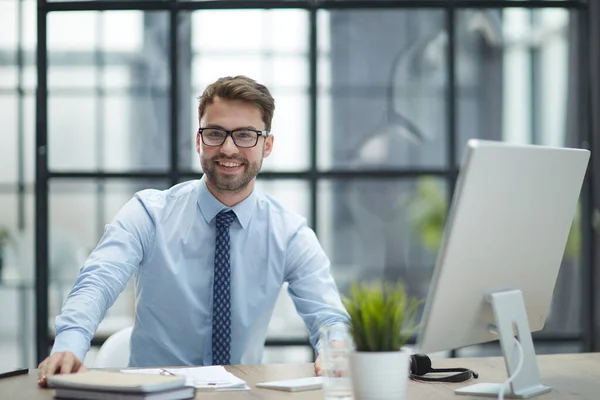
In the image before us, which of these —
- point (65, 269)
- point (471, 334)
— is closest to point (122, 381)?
point (471, 334)

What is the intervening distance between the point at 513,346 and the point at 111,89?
275 centimetres

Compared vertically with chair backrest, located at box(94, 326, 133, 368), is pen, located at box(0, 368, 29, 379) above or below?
above

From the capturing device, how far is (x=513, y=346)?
1836 mm

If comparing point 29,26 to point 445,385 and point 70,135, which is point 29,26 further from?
point 445,385

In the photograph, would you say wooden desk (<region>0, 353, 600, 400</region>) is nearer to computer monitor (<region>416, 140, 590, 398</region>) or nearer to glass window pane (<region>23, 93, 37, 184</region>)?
computer monitor (<region>416, 140, 590, 398</region>)

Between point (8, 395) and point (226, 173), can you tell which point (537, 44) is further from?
point (8, 395)

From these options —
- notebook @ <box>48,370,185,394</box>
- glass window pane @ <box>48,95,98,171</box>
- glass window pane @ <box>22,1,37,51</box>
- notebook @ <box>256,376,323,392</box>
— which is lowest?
notebook @ <box>256,376,323,392</box>

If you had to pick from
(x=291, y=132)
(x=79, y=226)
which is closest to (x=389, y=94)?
(x=291, y=132)

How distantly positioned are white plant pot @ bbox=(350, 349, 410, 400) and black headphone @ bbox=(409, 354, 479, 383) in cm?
47

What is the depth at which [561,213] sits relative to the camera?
192cm

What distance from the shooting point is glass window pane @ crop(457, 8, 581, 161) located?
13.3 feet

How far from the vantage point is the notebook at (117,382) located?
1690 mm

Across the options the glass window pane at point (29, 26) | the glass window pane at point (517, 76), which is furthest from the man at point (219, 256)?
the glass window pane at point (29, 26)

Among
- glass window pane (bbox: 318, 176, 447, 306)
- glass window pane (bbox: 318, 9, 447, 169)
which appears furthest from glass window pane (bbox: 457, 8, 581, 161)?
glass window pane (bbox: 318, 176, 447, 306)
